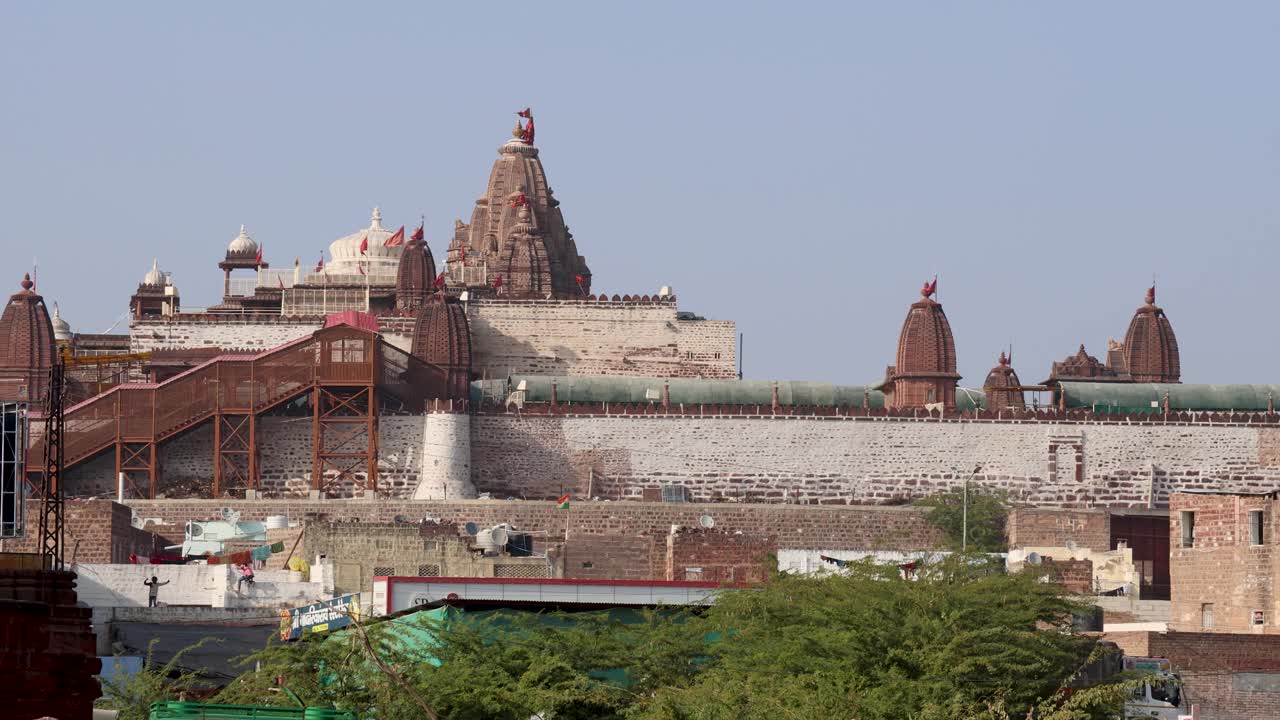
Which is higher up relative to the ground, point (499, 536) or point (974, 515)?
point (974, 515)

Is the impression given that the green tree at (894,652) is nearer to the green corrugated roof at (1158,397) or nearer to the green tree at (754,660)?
the green tree at (754,660)

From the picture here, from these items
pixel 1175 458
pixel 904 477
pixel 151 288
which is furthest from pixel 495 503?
Answer: pixel 151 288

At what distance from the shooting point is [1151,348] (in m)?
79.9

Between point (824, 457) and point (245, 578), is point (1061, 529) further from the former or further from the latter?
point (245, 578)

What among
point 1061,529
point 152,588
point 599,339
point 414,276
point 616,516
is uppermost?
point 414,276

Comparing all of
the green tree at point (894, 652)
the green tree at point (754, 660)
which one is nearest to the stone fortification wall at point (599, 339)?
the green tree at point (754, 660)

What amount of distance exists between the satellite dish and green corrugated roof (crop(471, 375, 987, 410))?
12479mm

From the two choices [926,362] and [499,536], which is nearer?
[499,536]

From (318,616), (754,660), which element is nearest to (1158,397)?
(318,616)

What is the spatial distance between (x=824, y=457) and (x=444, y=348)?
925 cm

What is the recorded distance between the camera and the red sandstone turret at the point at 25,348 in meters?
76.4

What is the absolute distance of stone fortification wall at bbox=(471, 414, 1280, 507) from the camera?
70.6m

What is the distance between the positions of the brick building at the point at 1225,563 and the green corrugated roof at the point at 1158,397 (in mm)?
28471

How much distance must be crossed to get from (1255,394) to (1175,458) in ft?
12.7
